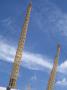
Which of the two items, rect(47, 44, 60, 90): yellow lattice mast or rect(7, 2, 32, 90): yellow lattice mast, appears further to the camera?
rect(47, 44, 60, 90): yellow lattice mast

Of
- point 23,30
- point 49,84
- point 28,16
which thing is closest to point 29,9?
point 28,16

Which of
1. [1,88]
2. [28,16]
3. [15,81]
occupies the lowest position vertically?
[1,88]

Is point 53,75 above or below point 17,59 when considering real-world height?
above

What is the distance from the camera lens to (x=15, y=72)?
40.8 metres

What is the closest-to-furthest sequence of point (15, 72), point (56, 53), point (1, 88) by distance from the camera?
point (1, 88) < point (15, 72) < point (56, 53)

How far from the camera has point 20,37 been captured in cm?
4309

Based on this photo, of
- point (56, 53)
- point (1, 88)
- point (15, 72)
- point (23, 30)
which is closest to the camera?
point (1, 88)

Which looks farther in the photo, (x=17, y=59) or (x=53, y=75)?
(x=53, y=75)

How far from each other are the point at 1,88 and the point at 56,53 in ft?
92.1

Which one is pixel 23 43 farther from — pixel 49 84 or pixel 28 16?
pixel 49 84

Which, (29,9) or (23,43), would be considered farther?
(29,9)

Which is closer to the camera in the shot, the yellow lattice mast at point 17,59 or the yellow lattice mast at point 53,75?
the yellow lattice mast at point 17,59

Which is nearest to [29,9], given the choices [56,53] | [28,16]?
[28,16]

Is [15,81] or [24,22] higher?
[24,22]
